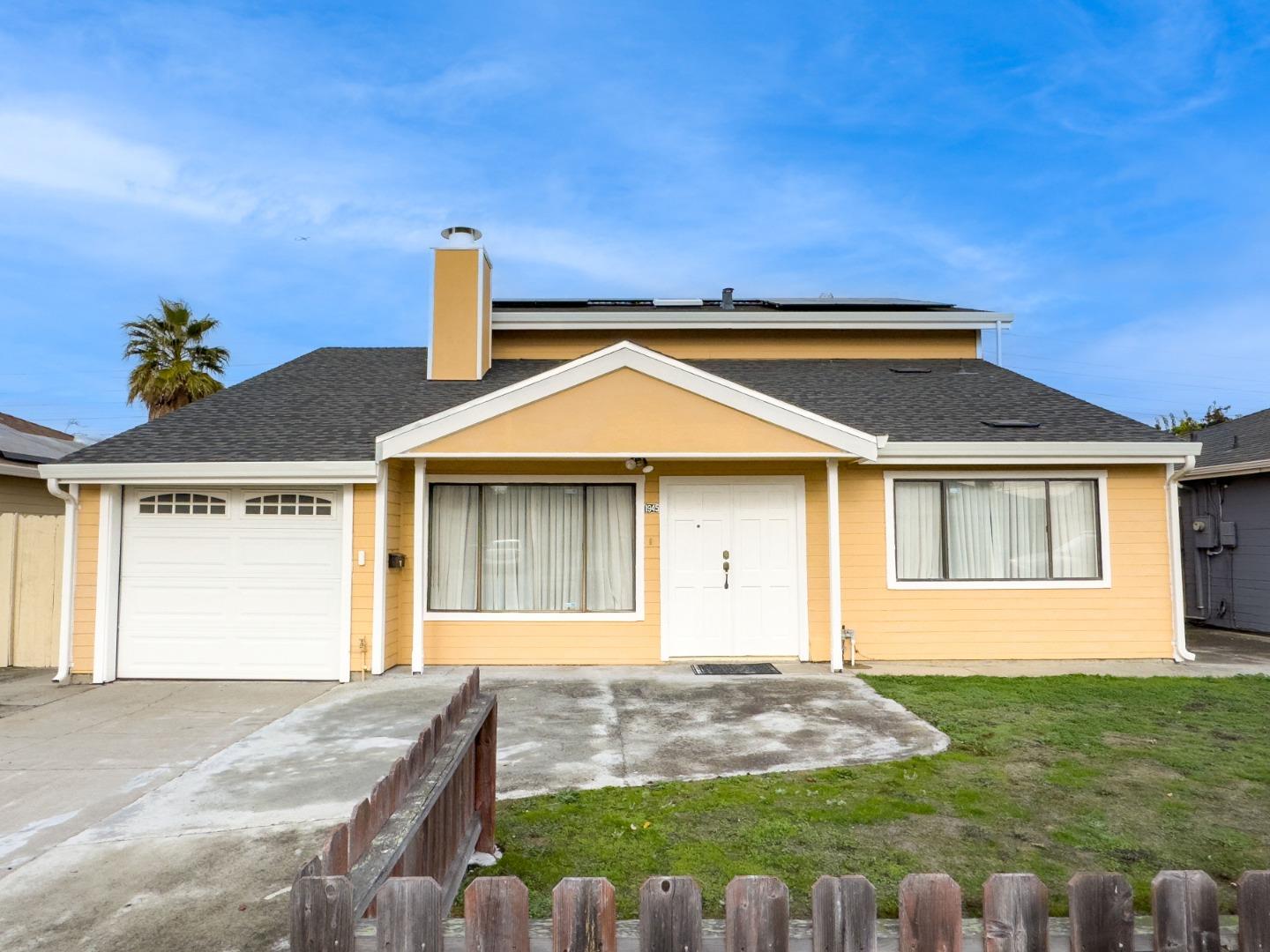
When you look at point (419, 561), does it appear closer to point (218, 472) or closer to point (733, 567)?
point (218, 472)

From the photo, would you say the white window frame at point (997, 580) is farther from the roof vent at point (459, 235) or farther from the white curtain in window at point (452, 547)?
the roof vent at point (459, 235)

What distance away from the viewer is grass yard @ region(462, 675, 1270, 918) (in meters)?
3.52

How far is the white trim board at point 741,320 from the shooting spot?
42.2 feet

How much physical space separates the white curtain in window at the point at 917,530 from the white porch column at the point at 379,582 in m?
6.05

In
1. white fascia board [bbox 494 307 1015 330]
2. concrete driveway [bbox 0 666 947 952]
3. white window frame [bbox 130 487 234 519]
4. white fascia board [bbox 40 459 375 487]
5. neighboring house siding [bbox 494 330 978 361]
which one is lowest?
concrete driveway [bbox 0 666 947 952]

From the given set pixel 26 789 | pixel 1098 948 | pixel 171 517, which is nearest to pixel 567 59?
pixel 171 517

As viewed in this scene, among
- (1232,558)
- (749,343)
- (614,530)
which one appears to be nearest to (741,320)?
(749,343)

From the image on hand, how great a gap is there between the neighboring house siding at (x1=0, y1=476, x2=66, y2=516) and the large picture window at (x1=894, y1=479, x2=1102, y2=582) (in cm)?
1204

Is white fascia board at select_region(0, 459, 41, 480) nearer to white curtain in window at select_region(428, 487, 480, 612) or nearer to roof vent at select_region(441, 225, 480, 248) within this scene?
white curtain in window at select_region(428, 487, 480, 612)

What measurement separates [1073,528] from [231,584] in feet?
32.6

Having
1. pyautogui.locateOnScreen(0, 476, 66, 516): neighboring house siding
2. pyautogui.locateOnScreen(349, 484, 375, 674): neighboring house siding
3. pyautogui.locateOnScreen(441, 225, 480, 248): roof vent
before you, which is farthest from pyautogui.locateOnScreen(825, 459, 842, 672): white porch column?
pyautogui.locateOnScreen(0, 476, 66, 516): neighboring house siding

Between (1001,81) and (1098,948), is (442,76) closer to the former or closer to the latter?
(1001,81)

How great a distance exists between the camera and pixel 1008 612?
31.0ft

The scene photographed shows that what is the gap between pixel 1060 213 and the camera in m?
30.2
